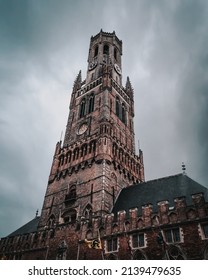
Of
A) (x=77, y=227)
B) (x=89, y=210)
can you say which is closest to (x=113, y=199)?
(x=89, y=210)

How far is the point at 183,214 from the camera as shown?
68.5 feet

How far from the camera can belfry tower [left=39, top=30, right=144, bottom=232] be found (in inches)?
1168

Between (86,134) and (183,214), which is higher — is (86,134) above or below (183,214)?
above

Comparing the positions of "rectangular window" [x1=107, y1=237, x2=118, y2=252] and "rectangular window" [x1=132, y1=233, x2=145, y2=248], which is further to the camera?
"rectangular window" [x1=107, y1=237, x2=118, y2=252]

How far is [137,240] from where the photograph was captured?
865 inches

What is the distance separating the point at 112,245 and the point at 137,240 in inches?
98.9

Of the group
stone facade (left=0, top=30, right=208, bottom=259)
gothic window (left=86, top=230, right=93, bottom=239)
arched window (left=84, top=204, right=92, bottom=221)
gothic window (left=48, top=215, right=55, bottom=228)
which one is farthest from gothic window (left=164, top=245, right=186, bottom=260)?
gothic window (left=48, top=215, right=55, bottom=228)

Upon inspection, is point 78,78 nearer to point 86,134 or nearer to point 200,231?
point 86,134

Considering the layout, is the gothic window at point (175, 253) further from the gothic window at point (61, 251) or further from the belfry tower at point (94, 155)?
the gothic window at point (61, 251)

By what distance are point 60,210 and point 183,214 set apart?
15491mm

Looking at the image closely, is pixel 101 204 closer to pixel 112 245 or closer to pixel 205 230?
pixel 112 245

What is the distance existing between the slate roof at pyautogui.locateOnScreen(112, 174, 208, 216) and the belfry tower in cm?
146

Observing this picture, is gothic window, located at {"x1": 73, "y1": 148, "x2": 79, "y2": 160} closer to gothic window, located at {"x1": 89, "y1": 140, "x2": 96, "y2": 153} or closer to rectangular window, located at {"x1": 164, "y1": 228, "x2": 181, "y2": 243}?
gothic window, located at {"x1": 89, "y1": 140, "x2": 96, "y2": 153}

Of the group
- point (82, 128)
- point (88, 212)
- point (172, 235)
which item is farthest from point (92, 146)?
point (172, 235)
